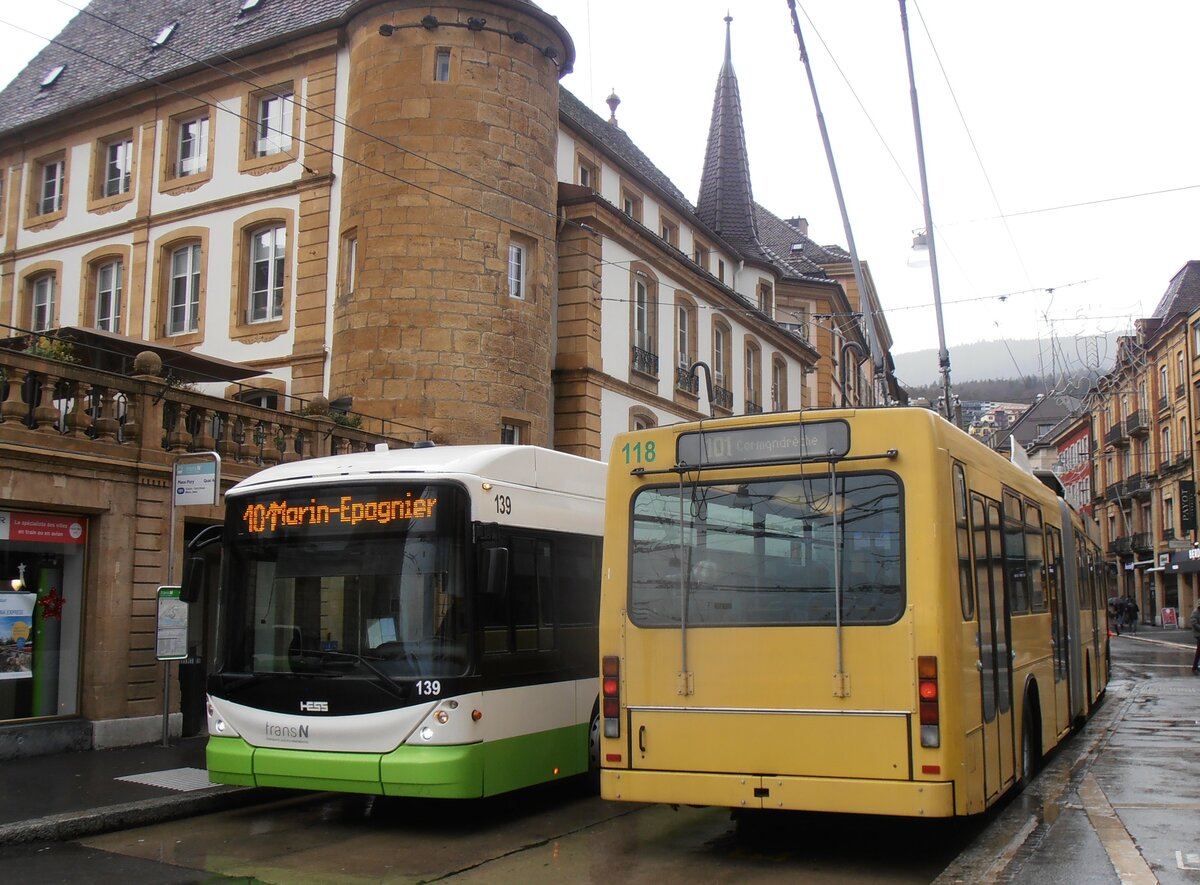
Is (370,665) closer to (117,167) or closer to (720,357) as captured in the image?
(117,167)

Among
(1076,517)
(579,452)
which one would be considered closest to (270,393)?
(579,452)

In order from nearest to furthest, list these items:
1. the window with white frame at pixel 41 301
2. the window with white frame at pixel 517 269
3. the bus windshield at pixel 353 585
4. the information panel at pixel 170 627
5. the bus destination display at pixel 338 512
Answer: the bus windshield at pixel 353 585, the bus destination display at pixel 338 512, the information panel at pixel 170 627, the window with white frame at pixel 517 269, the window with white frame at pixel 41 301

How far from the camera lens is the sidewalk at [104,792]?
29.3 feet

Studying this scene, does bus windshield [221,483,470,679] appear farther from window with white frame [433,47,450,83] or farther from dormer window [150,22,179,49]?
dormer window [150,22,179,49]

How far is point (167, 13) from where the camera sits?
33156 millimetres

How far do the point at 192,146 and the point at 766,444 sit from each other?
944 inches

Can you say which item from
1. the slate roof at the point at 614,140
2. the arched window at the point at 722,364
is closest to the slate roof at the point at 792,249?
the slate roof at the point at 614,140

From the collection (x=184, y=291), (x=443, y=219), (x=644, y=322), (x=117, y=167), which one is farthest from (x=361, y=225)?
(x=117, y=167)

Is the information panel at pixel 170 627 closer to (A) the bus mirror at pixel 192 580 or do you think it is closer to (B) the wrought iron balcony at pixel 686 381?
(A) the bus mirror at pixel 192 580

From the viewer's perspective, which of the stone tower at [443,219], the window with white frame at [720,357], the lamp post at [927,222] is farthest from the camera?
the window with white frame at [720,357]

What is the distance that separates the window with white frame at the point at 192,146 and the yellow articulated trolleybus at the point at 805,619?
22.5 metres

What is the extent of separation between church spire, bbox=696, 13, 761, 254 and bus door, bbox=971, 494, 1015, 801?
33.7 meters

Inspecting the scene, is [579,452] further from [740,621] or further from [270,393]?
[740,621]

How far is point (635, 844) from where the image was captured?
8508 millimetres
